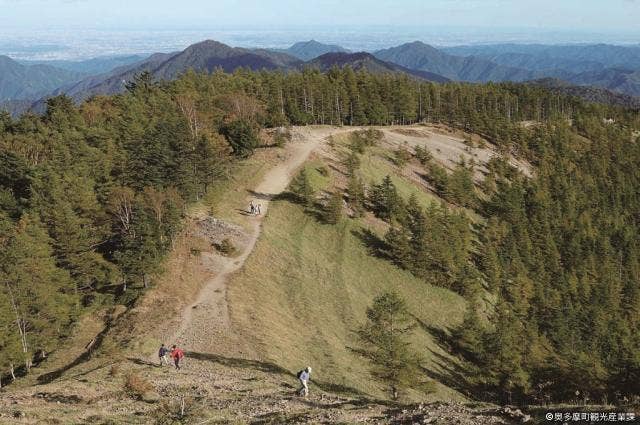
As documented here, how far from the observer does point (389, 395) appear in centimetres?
3706

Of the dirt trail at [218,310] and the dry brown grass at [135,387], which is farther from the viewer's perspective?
the dirt trail at [218,310]

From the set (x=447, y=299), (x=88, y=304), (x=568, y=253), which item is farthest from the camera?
(x=568, y=253)

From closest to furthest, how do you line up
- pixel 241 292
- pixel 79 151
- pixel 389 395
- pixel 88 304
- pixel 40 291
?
pixel 389 395 < pixel 40 291 < pixel 241 292 < pixel 88 304 < pixel 79 151

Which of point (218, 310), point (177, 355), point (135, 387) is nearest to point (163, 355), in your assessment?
point (177, 355)

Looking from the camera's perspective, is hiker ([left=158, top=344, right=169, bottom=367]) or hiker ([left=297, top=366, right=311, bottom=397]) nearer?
hiker ([left=297, top=366, right=311, bottom=397])

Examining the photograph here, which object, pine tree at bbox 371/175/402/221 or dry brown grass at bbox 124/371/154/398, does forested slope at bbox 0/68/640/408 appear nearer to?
pine tree at bbox 371/175/402/221

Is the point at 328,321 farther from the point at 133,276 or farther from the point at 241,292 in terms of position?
the point at 133,276

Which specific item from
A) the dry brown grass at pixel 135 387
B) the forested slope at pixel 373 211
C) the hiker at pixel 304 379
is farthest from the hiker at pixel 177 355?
the forested slope at pixel 373 211

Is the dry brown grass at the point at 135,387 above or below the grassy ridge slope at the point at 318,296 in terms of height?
above

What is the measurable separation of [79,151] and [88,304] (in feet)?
119

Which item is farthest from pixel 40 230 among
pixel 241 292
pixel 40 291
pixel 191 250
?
pixel 241 292

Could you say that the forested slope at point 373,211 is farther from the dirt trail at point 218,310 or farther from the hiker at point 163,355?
the hiker at point 163,355

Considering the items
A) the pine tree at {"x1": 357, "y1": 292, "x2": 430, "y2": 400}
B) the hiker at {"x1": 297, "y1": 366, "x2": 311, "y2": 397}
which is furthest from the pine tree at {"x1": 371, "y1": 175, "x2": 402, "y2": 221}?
the hiker at {"x1": 297, "y1": 366, "x2": 311, "y2": 397}

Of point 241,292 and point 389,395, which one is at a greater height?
point 241,292
